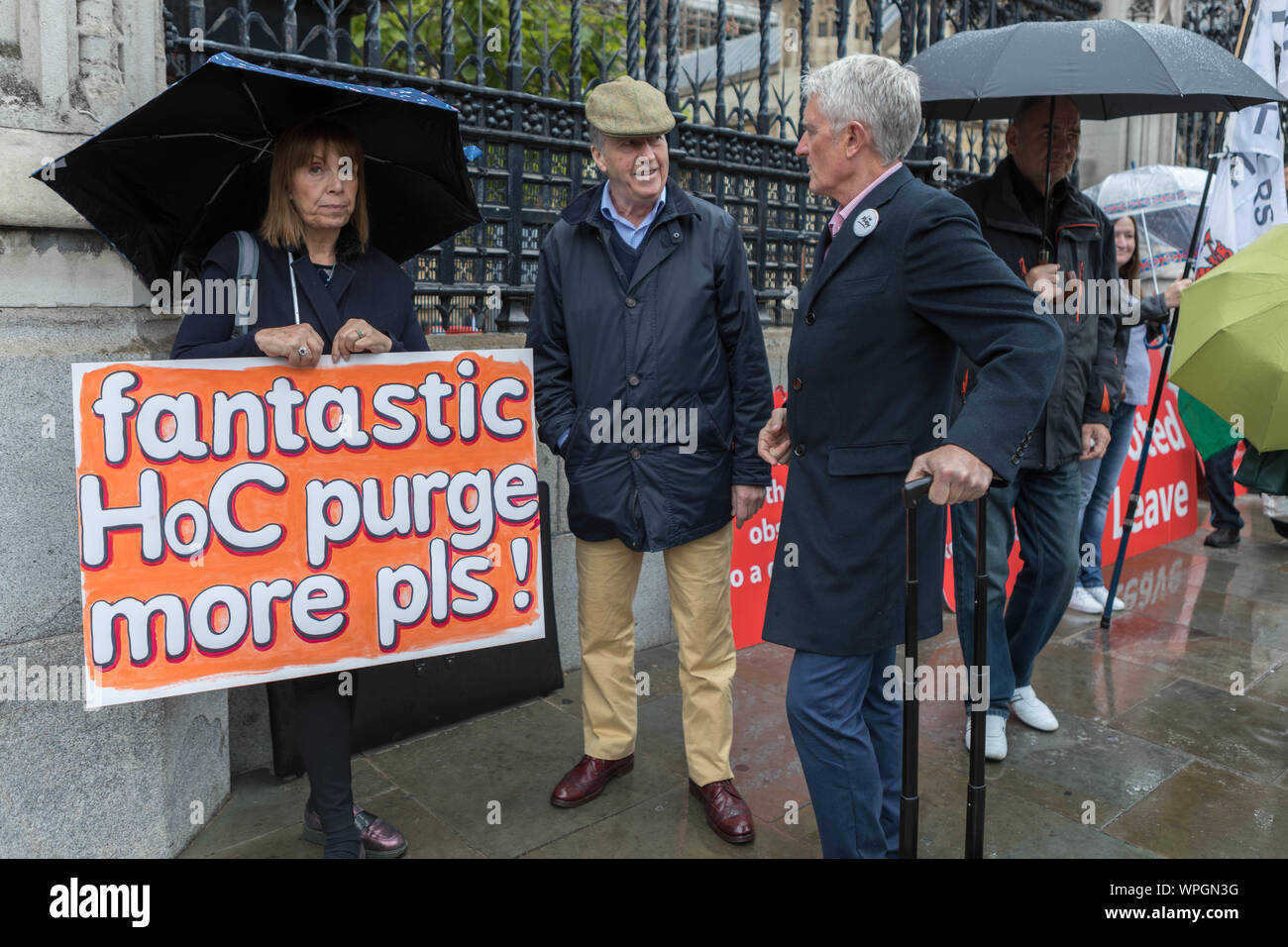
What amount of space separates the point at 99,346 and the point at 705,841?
2.41 meters

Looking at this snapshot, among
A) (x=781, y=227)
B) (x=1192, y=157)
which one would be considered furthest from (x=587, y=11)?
(x=781, y=227)

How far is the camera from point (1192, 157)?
1028cm

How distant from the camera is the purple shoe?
3.26 m

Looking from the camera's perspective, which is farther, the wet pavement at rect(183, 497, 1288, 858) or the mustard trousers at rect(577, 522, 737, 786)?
the mustard trousers at rect(577, 522, 737, 786)

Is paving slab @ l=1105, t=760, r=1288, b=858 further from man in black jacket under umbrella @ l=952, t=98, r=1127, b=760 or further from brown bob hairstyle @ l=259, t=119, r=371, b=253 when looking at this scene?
brown bob hairstyle @ l=259, t=119, r=371, b=253

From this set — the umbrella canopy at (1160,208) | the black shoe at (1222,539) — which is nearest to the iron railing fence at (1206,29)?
the umbrella canopy at (1160,208)

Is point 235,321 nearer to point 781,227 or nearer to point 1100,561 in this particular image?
point 781,227

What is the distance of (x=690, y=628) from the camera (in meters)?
3.53

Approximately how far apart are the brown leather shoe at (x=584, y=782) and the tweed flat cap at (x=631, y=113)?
2125 millimetres

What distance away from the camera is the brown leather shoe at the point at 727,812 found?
337 centimetres

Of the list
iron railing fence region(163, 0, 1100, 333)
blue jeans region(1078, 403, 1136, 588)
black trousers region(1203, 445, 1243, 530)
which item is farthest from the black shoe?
iron railing fence region(163, 0, 1100, 333)

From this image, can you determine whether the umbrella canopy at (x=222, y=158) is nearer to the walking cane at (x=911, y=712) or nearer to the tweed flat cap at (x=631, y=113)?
the tweed flat cap at (x=631, y=113)

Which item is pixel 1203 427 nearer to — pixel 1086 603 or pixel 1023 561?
pixel 1023 561

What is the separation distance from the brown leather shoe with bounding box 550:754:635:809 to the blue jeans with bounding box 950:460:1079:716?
4.59 feet
